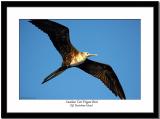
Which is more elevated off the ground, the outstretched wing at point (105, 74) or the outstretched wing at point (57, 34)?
the outstretched wing at point (57, 34)

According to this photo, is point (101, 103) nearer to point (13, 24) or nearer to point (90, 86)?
point (90, 86)

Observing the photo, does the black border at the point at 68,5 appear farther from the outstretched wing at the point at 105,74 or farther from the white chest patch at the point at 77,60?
the white chest patch at the point at 77,60

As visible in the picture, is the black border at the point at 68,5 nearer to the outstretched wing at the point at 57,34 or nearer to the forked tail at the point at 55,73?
the outstretched wing at the point at 57,34

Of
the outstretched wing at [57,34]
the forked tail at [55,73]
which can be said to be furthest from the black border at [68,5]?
the forked tail at [55,73]

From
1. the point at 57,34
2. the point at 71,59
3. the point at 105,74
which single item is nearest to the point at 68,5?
the point at 57,34

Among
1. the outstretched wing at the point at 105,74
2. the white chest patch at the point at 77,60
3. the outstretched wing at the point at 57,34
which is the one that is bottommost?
the outstretched wing at the point at 105,74

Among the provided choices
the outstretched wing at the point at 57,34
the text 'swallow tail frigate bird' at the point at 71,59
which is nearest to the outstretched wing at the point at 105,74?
the text 'swallow tail frigate bird' at the point at 71,59

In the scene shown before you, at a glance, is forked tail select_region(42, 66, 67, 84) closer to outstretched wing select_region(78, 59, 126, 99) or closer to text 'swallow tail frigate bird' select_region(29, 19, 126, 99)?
text 'swallow tail frigate bird' select_region(29, 19, 126, 99)

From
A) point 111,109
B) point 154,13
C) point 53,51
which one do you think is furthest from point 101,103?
point 154,13
